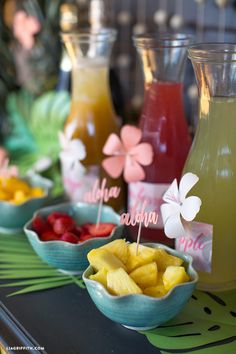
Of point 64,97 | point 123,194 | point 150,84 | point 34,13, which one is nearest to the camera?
point 150,84

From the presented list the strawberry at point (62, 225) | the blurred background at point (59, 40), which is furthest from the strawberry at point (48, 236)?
the blurred background at point (59, 40)

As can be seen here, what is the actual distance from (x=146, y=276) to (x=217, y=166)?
0.48 ft

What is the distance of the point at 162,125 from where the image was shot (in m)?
0.71

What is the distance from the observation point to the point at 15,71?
118 centimetres

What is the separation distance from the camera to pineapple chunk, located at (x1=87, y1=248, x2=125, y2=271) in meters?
0.54

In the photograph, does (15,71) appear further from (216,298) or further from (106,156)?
(216,298)

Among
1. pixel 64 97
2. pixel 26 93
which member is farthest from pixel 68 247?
pixel 26 93

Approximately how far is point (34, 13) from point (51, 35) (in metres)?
0.06

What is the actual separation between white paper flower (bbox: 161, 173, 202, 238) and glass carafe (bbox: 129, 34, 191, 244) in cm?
12

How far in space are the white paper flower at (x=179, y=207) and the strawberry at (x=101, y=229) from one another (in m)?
0.10

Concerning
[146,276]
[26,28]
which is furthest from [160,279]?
[26,28]

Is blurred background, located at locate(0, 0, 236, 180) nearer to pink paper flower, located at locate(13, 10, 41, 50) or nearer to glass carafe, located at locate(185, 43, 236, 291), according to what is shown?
pink paper flower, located at locate(13, 10, 41, 50)

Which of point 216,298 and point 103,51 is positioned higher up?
point 103,51

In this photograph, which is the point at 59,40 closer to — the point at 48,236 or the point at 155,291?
the point at 48,236
